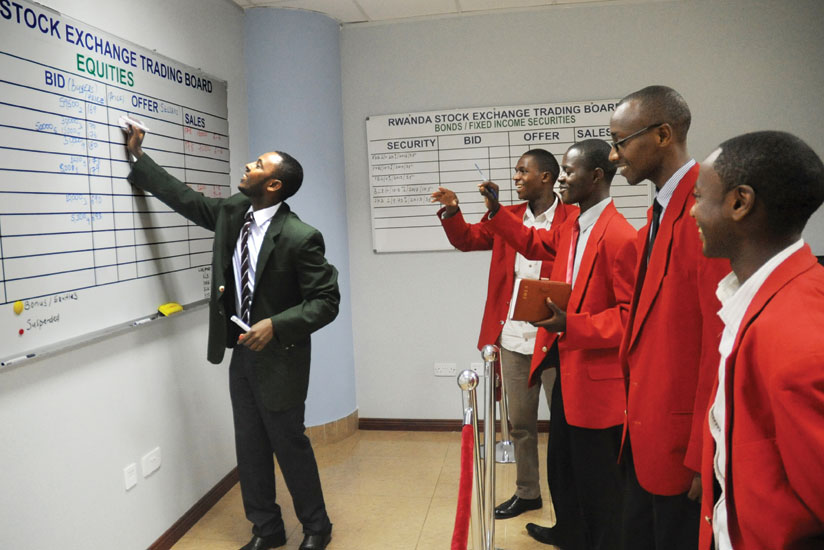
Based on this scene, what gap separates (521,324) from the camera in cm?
294

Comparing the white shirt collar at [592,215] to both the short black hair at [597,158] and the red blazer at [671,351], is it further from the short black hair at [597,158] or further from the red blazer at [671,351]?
the red blazer at [671,351]

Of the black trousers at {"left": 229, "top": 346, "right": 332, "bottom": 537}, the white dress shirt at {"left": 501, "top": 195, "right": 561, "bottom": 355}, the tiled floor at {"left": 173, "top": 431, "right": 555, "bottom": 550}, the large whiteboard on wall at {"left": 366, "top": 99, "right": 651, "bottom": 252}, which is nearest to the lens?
the black trousers at {"left": 229, "top": 346, "right": 332, "bottom": 537}

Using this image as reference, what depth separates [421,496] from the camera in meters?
3.23

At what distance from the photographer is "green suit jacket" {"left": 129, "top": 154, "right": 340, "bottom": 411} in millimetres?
2559

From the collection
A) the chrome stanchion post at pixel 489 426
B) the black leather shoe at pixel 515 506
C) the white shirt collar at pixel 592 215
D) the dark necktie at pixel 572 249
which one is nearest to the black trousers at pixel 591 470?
the chrome stanchion post at pixel 489 426

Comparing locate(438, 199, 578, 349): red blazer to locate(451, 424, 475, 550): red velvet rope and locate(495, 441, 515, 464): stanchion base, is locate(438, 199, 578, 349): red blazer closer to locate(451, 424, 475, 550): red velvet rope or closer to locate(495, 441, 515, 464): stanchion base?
locate(495, 441, 515, 464): stanchion base

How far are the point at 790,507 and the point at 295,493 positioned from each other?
2.12 meters

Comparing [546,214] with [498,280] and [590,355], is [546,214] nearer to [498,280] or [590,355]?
[498,280]

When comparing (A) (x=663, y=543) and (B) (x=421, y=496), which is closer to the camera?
(A) (x=663, y=543)

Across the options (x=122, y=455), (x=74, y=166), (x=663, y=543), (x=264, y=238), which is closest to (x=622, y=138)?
(x=663, y=543)

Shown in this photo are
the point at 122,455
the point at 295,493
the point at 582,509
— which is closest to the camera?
the point at 582,509

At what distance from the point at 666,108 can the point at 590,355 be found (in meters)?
0.81

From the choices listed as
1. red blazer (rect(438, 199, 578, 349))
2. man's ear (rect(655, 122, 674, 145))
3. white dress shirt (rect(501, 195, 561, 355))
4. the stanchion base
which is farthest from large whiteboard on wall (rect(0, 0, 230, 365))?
man's ear (rect(655, 122, 674, 145))

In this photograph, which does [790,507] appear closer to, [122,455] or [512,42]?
[122,455]
